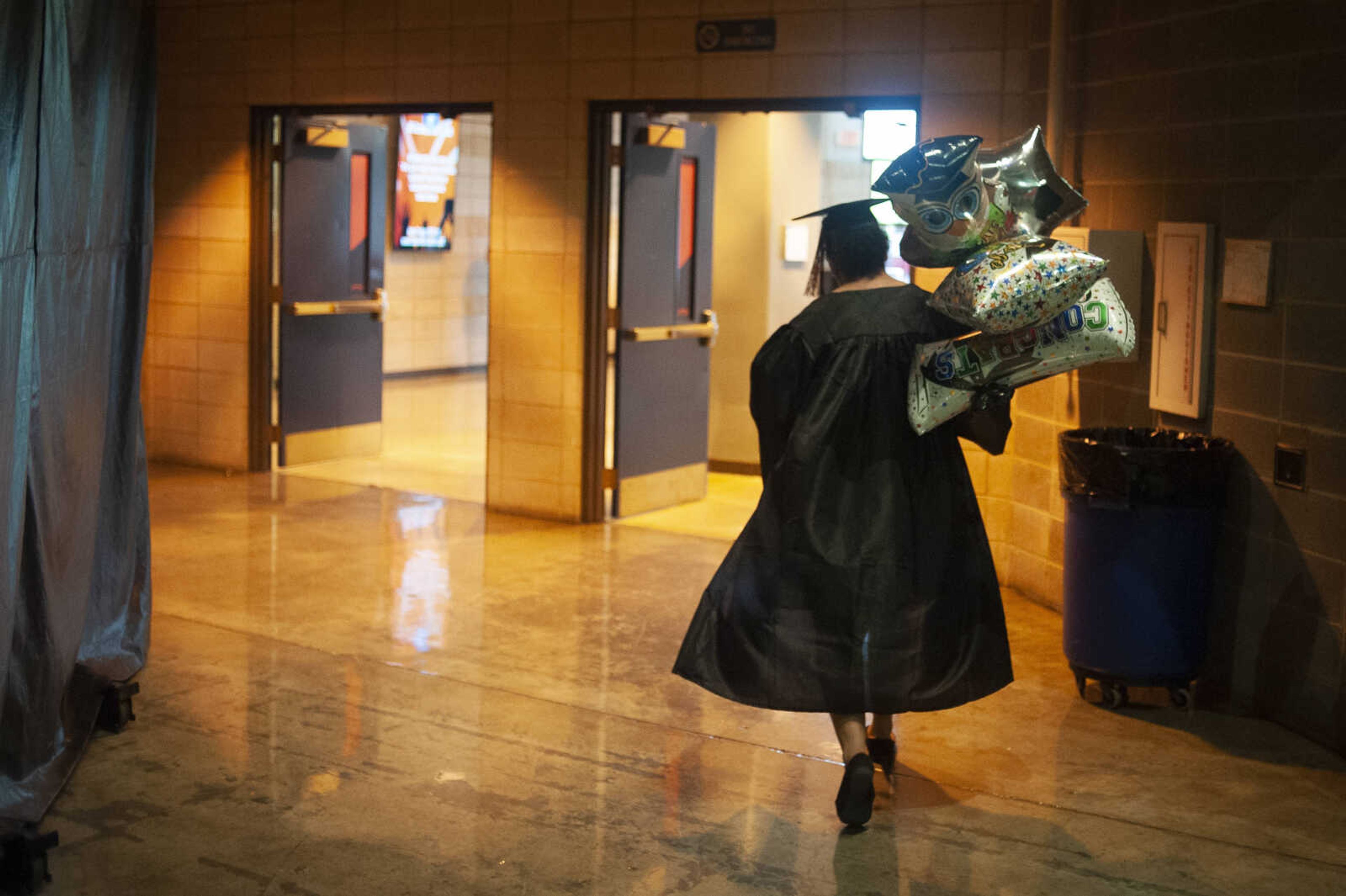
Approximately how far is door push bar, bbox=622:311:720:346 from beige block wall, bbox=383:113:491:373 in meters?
5.78

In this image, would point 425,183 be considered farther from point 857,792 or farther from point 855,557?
point 857,792

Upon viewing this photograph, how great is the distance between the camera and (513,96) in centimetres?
732

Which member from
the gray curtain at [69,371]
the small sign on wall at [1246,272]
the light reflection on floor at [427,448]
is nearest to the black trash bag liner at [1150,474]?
the small sign on wall at [1246,272]

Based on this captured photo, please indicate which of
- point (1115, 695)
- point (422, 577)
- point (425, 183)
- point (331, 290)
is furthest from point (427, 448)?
point (1115, 695)

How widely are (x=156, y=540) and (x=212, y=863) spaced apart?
3.69m

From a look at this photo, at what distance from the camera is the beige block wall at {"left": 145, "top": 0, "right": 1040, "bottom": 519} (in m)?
6.34

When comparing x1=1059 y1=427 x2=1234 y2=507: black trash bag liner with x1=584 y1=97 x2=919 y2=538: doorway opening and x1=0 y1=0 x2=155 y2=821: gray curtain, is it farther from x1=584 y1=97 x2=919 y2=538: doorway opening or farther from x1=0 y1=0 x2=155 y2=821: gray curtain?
x1=0 y1=0 x2=155 y2=821: gray curtain

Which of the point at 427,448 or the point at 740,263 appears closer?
the point at 740,263

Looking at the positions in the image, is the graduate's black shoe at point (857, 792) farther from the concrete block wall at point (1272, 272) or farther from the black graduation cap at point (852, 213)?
the concrete block wall at point (1272, 272)

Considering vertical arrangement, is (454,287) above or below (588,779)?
above

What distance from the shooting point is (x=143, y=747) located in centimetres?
400

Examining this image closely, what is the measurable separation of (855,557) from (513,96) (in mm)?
4464

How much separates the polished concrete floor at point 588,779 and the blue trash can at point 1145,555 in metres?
0.20

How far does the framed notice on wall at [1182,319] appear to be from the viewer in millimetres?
4746
